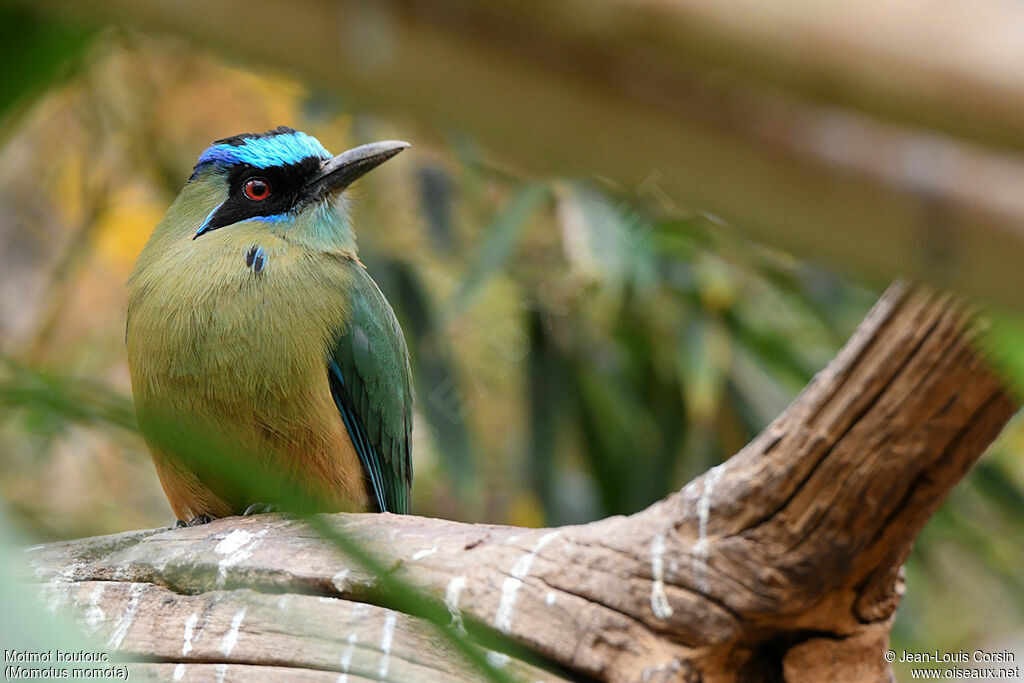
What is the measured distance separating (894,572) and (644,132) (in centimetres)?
186

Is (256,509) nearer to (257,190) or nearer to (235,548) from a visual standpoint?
(235,548)

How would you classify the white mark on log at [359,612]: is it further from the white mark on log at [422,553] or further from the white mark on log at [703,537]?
the white mark on log at [703,537]

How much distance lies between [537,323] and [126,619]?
285 cm

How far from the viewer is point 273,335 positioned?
119 inches

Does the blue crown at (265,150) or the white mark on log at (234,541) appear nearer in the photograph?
the white mark on log at (234,541)

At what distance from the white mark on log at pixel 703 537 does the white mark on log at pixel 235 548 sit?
1.13 metres

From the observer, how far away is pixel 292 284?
314cm

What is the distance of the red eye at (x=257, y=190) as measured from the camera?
3.45 m

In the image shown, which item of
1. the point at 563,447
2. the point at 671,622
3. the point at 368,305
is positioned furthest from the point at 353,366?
the point at 563,447

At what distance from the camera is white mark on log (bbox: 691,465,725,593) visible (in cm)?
208

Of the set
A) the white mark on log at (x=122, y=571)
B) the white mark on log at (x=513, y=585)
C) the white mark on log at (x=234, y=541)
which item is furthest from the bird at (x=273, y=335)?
the white mark on log at (x=513, y=585)

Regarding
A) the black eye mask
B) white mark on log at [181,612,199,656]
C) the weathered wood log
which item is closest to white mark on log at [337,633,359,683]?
the weathered wood log

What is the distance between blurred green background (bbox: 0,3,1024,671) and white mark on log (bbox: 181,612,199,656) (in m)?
1.43

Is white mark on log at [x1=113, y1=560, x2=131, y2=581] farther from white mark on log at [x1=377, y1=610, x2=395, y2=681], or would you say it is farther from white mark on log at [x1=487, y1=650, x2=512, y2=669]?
white mark on log at [x1=487, y1=650, x2=512, y2=669]
